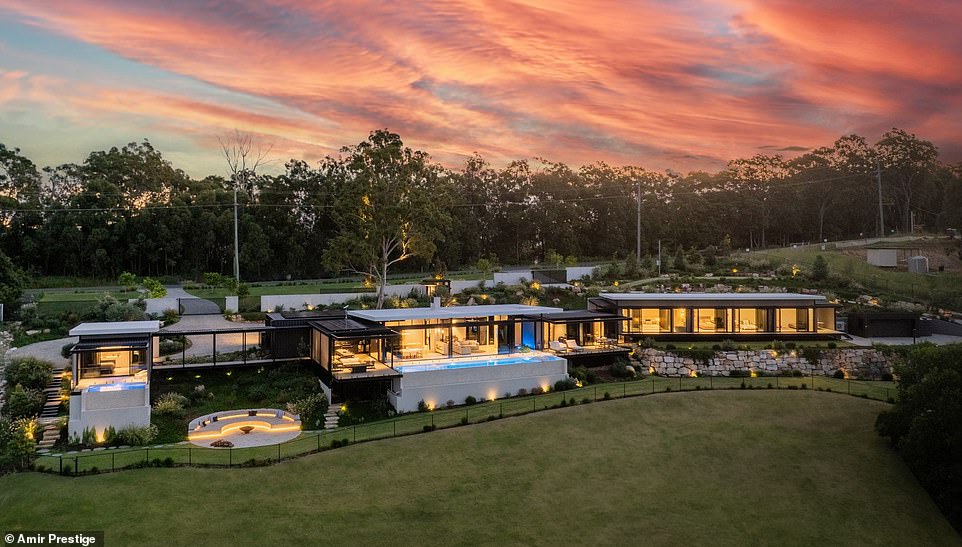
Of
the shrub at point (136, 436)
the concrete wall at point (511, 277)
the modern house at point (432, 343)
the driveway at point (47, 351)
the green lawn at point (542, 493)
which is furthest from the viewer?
the concrete wall at point (511, 277)

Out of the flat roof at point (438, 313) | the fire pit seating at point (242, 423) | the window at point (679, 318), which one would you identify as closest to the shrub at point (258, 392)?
the fire pit seating at point (242, 423)

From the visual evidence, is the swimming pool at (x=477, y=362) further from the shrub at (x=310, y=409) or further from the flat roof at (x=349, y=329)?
the shrub at (x=310, y=409)

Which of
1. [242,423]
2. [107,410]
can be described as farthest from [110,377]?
[242,423]

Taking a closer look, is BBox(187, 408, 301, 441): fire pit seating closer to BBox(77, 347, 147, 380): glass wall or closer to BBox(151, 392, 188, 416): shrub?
BBox(151, 392, 188, 416): shrub

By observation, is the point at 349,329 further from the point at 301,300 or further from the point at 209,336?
the point at 301,300

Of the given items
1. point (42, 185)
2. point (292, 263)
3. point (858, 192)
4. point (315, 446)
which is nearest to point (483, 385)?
point (315, 446)

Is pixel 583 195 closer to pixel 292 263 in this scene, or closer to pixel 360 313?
pixel 292 263
